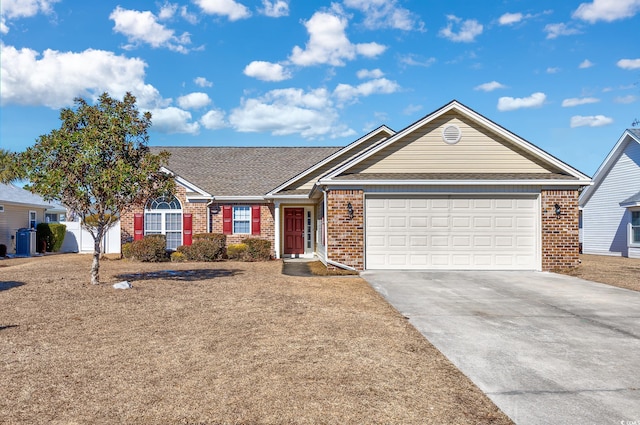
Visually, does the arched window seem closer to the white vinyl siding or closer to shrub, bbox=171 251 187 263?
shrub, bbox=171 251 187 263

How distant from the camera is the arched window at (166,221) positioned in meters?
20.6

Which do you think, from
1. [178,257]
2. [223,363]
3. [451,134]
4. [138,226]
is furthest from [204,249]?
[223,363]

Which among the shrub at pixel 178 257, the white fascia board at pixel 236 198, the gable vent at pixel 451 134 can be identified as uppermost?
the gable vent at pixel 451 134

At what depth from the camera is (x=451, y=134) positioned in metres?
15.2

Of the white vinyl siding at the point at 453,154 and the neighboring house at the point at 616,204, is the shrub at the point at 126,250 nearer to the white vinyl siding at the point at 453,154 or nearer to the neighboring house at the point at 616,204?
the white vinyl siding at the point at 453,154

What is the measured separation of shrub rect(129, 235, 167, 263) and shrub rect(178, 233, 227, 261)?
79 cm

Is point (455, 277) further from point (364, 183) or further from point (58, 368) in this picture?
point (58, 368)

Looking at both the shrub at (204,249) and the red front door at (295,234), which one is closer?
the shrub at (204,249)

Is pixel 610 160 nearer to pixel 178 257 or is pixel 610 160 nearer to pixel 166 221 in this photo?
pixel 178 257

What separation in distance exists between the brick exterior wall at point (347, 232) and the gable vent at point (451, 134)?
3.53 meters

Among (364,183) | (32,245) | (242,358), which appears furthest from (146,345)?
(32,245)

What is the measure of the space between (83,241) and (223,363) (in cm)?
2336

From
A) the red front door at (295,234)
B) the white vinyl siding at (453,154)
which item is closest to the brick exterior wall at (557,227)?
the white vinyl siding at (453,154)

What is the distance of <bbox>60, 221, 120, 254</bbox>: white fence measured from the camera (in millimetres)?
21859
